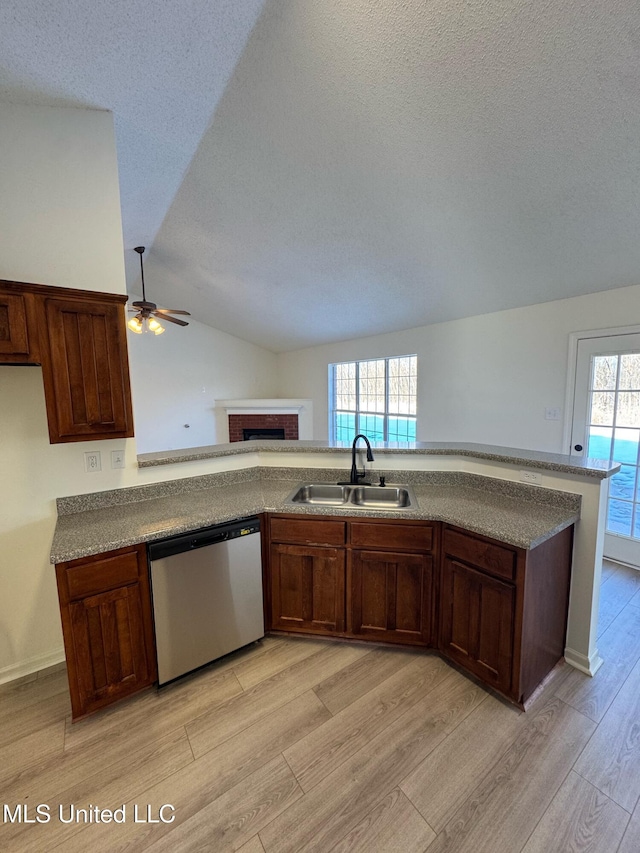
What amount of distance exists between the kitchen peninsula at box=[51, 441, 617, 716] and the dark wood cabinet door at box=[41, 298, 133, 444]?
1.45 feet

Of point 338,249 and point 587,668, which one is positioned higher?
point 338,249

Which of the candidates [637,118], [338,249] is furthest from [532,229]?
[338,249]

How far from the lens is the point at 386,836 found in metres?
1.22

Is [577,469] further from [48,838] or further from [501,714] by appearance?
[48,838]

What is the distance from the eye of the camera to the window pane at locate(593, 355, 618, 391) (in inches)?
119

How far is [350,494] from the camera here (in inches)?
92.6

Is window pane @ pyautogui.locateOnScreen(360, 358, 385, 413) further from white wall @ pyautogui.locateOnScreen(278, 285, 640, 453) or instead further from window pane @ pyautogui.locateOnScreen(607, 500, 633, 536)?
window pane @ pyautogui.locateOnScreen(607, 500, 633, 536)

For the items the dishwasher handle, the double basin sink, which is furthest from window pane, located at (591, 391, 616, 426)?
the dishwasher handle

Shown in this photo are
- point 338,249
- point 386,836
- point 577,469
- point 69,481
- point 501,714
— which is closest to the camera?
point 386,836

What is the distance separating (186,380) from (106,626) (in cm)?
544

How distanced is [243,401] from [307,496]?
15.3ft

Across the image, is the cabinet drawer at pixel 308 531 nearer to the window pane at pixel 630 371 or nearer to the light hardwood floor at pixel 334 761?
the light hardwood floor at pixel 334 761

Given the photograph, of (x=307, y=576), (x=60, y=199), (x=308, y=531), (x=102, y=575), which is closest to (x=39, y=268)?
(x=60, y=199)

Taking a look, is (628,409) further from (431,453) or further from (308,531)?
(308,531)
